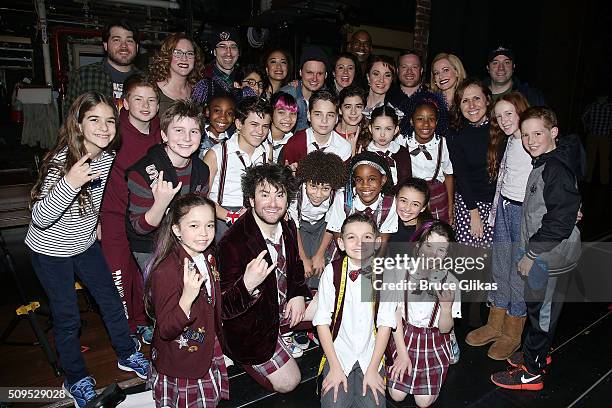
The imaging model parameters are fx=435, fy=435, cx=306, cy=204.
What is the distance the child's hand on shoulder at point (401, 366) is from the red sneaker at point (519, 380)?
68 cm

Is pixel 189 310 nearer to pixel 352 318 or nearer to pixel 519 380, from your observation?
pixel 352 318

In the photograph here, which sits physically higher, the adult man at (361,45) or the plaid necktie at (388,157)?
the adult man at (361,45)

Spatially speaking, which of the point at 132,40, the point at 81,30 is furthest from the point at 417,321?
the point at 81,30

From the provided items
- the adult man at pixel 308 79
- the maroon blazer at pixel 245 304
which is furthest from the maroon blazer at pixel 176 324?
the adult man at pixel 308 79

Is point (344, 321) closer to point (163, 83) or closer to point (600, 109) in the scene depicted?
point (163, 83)

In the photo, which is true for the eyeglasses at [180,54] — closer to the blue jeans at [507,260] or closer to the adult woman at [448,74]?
the adult woman at [448,74]

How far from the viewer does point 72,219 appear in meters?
2.30

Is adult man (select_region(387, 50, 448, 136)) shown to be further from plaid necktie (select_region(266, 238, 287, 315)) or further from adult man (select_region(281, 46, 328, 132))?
plaid necktie (select_region(266, 238, 287, 315))

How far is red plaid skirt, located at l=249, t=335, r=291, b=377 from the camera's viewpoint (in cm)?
259

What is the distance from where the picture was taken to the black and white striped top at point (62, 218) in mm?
2137

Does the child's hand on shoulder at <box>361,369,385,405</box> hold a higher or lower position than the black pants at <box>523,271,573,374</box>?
lower

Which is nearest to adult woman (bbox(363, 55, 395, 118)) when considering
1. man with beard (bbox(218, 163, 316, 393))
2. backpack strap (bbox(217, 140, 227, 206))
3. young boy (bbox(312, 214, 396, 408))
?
backpack strap (bbox(217, 140, 227, 206))

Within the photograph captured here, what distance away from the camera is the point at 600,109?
8125 mm

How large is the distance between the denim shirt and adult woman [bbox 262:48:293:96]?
19cm
